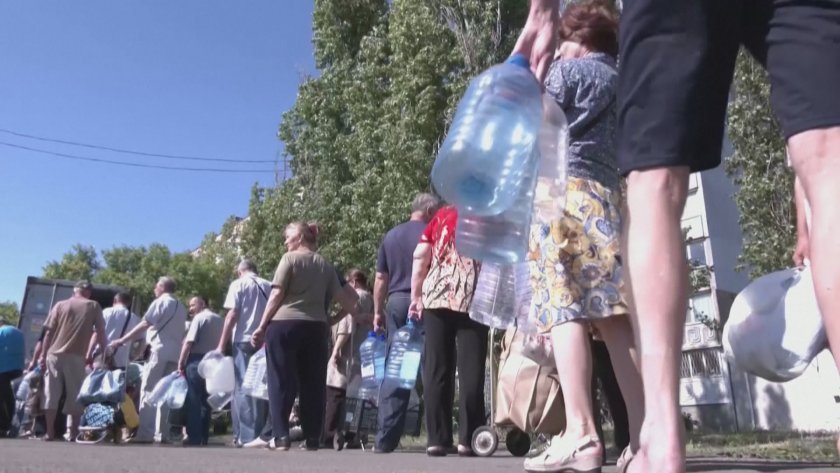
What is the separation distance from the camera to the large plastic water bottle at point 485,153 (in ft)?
9.89

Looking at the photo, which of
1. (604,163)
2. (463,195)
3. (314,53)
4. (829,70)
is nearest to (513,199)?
(463,195)

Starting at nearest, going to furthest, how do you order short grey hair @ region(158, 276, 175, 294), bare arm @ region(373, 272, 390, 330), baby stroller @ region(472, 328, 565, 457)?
baby stroller @ region(472, 328, 565, 457)
bare arm @ region(373, 272, 390, 330)
short grey hair @ region(158, 276, 175, 294)

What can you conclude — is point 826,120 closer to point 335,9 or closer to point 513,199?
point 513,199

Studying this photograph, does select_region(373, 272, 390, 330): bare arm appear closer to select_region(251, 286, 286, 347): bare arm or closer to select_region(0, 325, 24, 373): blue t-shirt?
select_region(251, 286, 286, 347): bare arm

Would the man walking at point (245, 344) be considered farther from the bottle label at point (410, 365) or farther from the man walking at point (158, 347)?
the bottle label at point (410, 365)

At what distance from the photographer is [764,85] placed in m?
15.8

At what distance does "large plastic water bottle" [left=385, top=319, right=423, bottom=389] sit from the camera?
696 centimetres

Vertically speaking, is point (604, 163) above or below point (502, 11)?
below

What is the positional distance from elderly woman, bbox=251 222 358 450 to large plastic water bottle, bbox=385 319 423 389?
57 centimetres

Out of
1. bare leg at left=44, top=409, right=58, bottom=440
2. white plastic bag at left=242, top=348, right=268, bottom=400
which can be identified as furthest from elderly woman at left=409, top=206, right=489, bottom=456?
bare leg at left=44, top=409, right=58, bottom=440

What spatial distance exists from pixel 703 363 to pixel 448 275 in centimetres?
1851

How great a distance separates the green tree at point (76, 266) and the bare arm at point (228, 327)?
2400 inches

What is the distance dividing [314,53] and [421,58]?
265 inches


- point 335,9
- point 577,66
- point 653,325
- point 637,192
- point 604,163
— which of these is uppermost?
point 335,9
